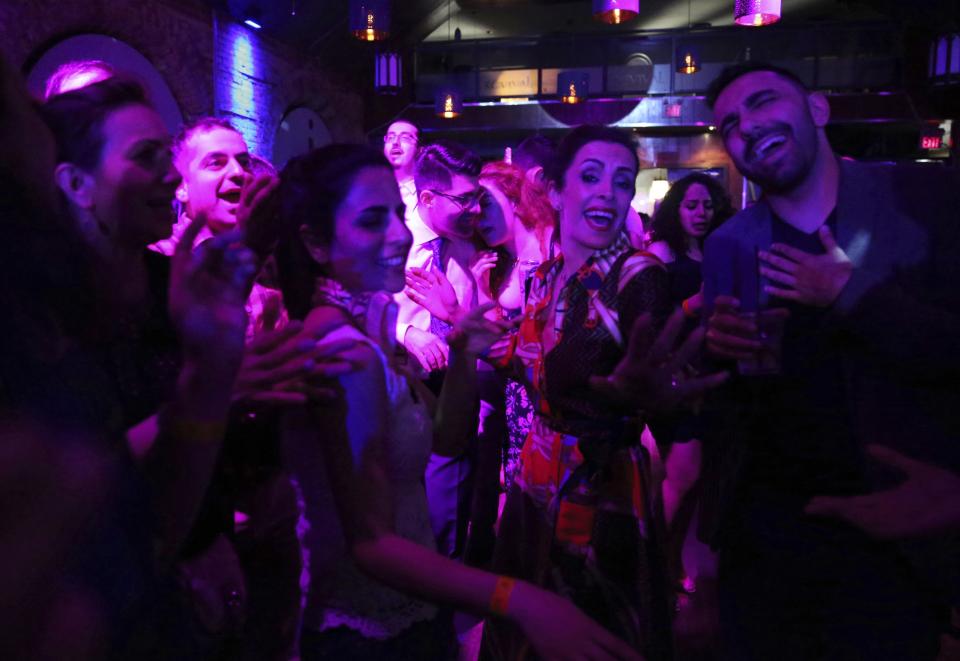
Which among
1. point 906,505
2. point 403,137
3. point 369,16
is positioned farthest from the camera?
point 369,16

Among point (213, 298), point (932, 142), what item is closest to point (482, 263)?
point (213, 298)

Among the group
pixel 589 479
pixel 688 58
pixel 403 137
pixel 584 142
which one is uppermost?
pixel 688 58

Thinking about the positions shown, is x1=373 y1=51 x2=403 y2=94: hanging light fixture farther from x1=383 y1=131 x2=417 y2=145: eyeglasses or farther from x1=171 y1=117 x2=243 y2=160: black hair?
x1=171 y1=117 x2=243 y2=160: black hair

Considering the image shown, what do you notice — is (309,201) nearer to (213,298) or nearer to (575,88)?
(213,298)

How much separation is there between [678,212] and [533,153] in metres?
0.99

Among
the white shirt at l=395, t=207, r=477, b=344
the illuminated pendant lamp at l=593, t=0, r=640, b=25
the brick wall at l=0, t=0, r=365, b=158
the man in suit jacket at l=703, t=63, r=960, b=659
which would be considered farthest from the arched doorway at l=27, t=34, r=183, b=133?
the man in suit jacket at l=703, t=63, r=960, b=659

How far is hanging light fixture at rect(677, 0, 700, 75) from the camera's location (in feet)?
29.2

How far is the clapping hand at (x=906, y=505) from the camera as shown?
133 cm

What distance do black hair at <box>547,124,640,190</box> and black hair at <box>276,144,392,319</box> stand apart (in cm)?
87

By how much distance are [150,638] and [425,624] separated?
49 cm

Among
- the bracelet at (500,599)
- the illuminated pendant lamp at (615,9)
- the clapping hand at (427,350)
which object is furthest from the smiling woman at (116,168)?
the illuminated pendant lamp at (615,9)

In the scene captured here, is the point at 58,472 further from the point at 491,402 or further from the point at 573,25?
the point at 573,25

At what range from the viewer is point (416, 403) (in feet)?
4.09

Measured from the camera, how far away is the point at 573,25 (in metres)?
12.5
